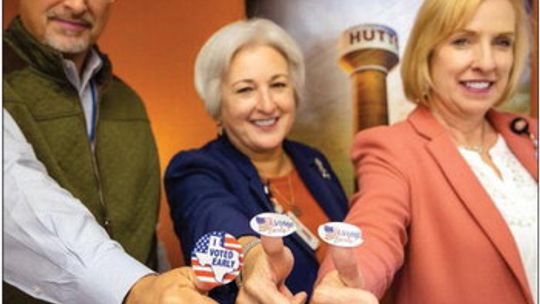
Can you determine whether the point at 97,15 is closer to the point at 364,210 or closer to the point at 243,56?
the point at 243,56

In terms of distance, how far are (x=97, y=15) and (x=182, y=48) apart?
13cm

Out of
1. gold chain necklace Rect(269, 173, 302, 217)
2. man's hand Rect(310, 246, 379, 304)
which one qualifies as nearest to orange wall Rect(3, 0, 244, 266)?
gold chain necklace Rect(269, 173, 302, 217)

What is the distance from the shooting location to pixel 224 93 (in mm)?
1035

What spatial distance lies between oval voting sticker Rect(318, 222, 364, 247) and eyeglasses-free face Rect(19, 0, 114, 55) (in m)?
0.43

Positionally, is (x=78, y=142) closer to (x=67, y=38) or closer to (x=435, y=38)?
(x=67, y=38)

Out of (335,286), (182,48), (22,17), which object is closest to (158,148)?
(182,48)

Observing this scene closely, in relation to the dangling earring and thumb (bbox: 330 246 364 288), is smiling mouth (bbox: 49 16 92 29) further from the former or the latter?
thumb (bbox: 330 246 364 288)

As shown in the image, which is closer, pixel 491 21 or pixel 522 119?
pixel 491 21

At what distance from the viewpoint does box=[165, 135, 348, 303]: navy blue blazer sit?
924 mm

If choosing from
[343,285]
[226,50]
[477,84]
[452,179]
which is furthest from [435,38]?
[343,285]

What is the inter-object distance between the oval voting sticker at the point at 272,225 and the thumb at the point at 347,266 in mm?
54

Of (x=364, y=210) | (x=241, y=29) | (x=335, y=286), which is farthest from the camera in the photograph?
(x=241, y=29)

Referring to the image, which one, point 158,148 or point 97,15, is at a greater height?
point 97,15

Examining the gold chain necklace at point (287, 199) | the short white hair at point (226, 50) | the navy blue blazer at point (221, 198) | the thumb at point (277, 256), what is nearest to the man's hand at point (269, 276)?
the thumb at point (277, 256)
